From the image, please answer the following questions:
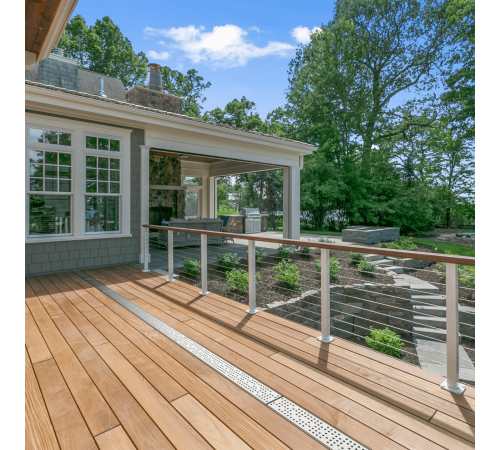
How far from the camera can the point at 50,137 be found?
17.1ft

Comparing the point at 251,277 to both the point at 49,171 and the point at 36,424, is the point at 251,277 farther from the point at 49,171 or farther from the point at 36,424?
the point at 49,171

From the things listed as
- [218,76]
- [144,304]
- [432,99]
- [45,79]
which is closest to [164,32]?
[218,76]

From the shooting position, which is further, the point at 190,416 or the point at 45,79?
the point at 45,79

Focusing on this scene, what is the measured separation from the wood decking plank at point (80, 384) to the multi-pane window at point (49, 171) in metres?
2.88

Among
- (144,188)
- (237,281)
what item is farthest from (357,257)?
(144,188)

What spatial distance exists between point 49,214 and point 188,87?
23.2 meters

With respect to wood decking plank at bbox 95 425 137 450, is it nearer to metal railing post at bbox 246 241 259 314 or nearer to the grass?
metal railing post at bbox 246 241 259 314

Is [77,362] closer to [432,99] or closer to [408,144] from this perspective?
[408,144]

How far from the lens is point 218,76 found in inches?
1020

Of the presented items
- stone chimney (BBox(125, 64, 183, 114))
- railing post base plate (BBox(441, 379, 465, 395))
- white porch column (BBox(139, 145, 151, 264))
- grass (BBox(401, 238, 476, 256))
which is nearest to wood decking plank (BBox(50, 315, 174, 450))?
railing post base plate (BBox(441, 379, 465, 395))

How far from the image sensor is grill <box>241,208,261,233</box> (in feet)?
44.2

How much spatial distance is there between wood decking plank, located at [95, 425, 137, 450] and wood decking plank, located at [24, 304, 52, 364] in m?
1.17
